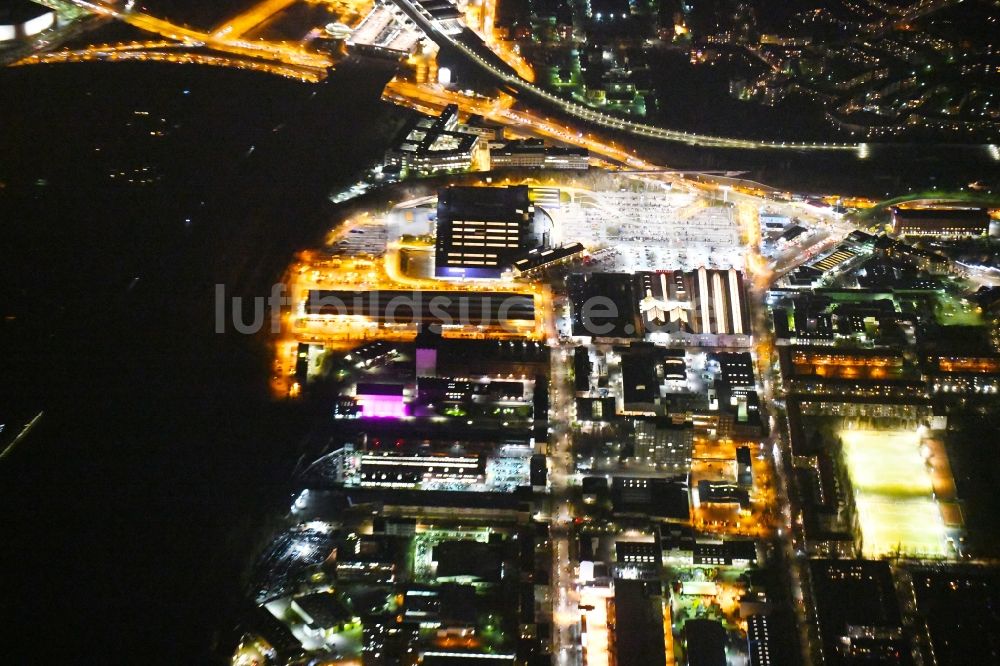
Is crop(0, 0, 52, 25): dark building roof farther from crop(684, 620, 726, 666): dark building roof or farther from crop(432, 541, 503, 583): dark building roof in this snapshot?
crop(684, 620, 726, 666): dark building roof

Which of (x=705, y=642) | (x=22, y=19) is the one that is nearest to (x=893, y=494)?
(x=705, y=642)

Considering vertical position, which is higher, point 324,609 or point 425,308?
point 425,308

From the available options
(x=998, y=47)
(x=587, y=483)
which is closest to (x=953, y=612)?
(x=587, y=483)

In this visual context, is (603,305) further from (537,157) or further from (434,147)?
(434,147)

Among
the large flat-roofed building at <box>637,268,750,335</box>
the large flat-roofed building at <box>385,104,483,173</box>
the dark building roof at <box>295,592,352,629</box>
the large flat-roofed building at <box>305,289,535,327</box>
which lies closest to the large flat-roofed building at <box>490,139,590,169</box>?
the large flat-roofed building at <box>385,104,483,173</box>

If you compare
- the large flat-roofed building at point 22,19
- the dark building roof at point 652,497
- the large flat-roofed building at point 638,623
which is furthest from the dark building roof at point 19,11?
the large flat-roofed building at point 638,623

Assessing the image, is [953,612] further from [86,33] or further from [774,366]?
[86,33]

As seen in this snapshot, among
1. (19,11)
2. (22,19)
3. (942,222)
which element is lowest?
(942,222)
